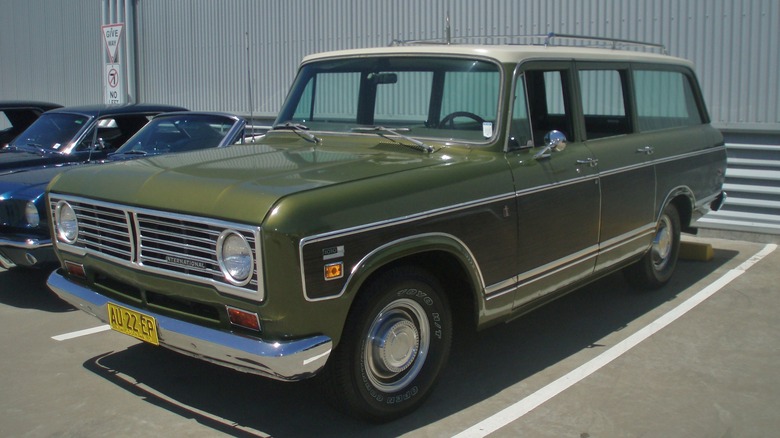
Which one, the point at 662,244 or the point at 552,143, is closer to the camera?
the point at 552,143

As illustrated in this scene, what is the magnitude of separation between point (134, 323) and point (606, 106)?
4.24 metres

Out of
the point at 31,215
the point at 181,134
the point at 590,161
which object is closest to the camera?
the point at 590,161

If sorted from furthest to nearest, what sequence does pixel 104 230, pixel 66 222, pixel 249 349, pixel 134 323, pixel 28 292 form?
pixel 28 292
pixel 66 222
pixel 104 230
pixel 134 323
pixel 249 349

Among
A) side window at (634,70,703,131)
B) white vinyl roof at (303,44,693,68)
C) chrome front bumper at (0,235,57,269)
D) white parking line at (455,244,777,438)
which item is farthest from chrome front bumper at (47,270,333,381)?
side window at (634,70,703,131)

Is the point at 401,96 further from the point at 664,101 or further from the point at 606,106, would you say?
the point at 664,101

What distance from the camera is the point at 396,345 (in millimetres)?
4203

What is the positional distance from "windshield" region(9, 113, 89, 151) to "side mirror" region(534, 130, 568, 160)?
5443 mm

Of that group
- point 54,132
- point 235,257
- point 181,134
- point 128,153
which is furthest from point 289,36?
point 235,257

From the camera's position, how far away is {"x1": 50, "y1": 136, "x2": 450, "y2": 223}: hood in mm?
3826

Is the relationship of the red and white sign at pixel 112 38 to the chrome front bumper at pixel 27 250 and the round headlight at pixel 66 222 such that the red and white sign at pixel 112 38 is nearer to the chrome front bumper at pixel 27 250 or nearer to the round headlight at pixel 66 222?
the chrome front bumper at pixel 27 250

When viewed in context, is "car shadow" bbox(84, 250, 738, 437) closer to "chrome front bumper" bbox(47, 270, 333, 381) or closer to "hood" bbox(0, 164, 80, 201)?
"chrome front bumper" bbox(47, 270, 333, 381)

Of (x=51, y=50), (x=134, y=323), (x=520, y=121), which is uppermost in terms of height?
(x=51, y=50)

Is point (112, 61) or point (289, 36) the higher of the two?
point (289, 36)

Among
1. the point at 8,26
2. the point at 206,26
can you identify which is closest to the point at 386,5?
the point at 206,26
